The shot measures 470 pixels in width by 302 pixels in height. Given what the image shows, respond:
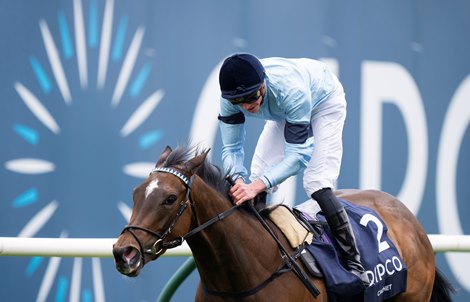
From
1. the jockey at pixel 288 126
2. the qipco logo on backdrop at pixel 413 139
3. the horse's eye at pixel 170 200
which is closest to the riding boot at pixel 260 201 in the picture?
the jockey at pixel 288 126

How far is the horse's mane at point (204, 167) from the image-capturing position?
10.9ft

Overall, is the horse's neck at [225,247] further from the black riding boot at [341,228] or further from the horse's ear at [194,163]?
the black riding boot at [341,228]

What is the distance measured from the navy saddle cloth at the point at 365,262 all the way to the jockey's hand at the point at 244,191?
1.32ft

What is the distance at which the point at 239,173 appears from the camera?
377 centimetres

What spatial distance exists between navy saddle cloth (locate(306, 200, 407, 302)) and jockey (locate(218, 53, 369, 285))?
75 millimetres

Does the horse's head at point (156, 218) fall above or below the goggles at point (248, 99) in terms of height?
below

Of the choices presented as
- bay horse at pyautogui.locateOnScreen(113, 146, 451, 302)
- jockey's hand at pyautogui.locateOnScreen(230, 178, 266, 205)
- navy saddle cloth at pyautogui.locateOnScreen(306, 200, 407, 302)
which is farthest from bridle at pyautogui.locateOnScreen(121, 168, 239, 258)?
navy saddle cloth at pyautogui.locateOnScreen(306, 200, 407, 302)

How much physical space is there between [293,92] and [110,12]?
1.87 m

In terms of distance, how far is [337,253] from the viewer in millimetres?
3895

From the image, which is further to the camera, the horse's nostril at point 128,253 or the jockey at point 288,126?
the jockey at point 288,126

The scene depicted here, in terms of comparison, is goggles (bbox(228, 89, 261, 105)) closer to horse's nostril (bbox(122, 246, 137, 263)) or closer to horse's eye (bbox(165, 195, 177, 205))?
horse's eye (bbox(165, 195, 177, 205))

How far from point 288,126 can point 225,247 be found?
2.05ft

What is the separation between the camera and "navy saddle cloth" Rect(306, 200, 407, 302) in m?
3.73

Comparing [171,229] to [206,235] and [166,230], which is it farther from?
[206,235]
